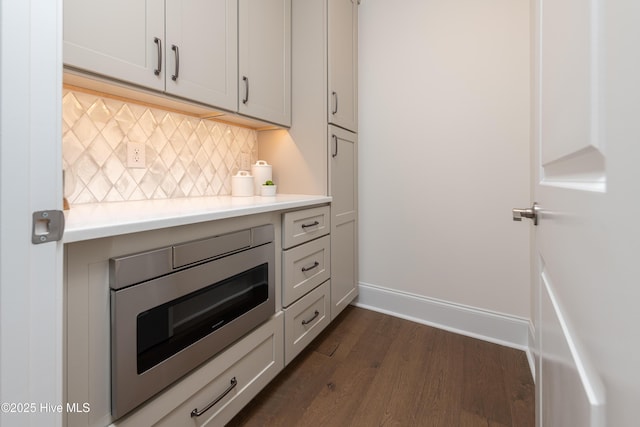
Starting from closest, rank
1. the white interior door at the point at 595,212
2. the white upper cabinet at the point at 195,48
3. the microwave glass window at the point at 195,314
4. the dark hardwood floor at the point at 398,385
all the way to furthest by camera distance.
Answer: the white interior door at the point at 595,212 → the microwave glass window at the point at 195,314 → the white upper cabinet at the point at 195,48 → the dark hardwood floor at the point at 398,385

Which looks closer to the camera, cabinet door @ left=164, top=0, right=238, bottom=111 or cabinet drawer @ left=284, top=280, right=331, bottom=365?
cabinet door @ left=164, top=0, right=238, bottom=111

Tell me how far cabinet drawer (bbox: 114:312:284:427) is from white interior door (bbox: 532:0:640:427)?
3.42ft

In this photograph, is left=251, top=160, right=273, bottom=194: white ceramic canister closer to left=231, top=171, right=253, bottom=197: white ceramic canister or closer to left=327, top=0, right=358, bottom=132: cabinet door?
left=231, top=171, right=253, bottom=197: white ceramic canister

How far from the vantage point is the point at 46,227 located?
1.70 feet

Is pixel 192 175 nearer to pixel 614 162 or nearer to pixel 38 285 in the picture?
pixel 38 285

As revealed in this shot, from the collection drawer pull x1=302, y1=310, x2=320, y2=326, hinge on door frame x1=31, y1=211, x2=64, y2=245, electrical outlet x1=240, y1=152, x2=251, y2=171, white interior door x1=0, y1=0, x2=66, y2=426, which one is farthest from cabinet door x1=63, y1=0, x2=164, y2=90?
drawer pull x1=302, y1=310, x2=320, y2=326

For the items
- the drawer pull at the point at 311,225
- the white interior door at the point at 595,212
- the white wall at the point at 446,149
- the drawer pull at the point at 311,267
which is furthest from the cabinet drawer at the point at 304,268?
the white interior door at the point at 595,212

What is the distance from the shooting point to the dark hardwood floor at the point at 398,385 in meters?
1.28

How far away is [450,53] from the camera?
1.95 meters

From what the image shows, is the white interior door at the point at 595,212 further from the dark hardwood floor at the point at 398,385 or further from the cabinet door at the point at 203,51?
the cabinet door at the point at 203,51

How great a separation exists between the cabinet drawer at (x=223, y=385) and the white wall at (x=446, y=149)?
120 cm

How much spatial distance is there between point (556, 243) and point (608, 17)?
1.21ft

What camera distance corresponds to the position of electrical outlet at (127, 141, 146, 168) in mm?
1367

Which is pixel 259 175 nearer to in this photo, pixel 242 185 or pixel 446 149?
pixel 242 185
